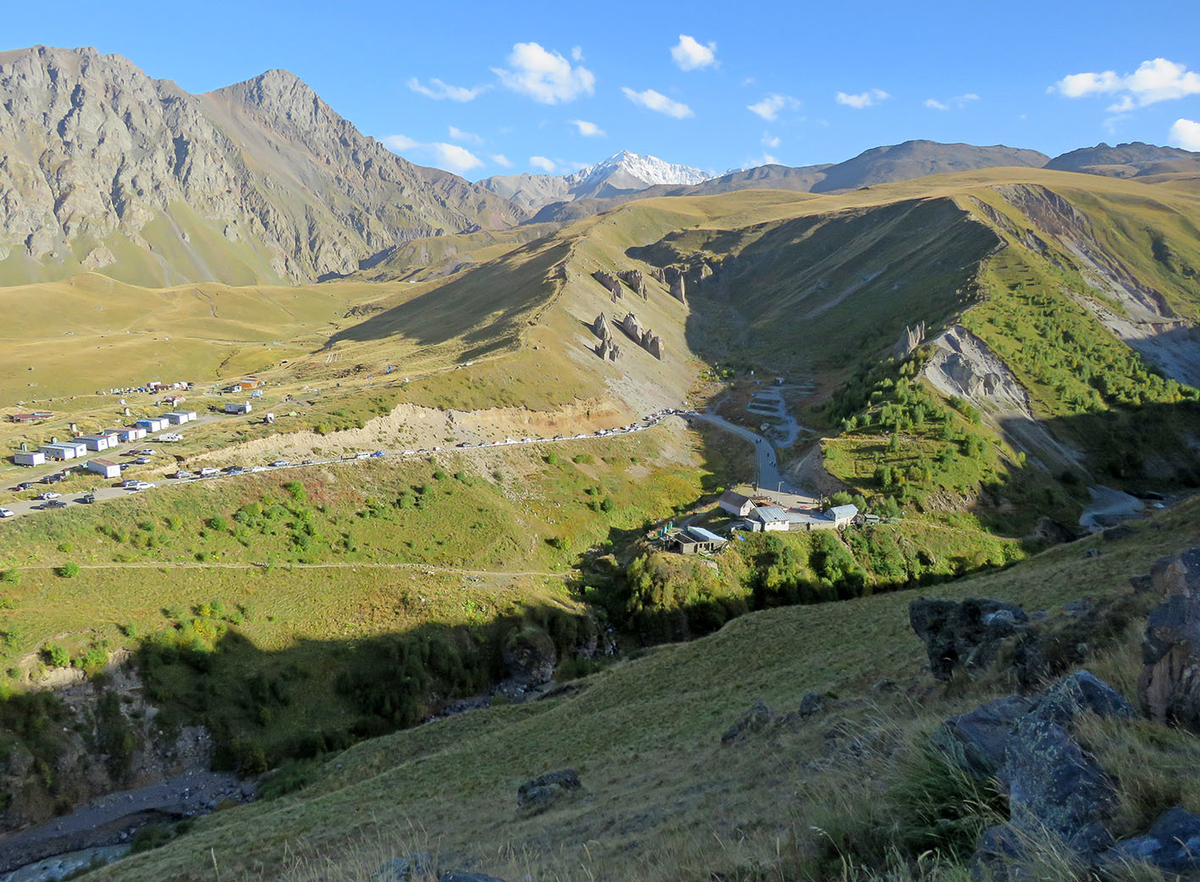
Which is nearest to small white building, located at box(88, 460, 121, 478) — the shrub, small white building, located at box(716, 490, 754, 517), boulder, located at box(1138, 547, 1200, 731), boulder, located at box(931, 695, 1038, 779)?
the shrub

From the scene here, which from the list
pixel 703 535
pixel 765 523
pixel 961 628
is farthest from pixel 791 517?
pixel 961 628

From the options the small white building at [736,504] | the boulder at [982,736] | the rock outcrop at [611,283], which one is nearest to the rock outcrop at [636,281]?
the rock outcrop at [611,283]

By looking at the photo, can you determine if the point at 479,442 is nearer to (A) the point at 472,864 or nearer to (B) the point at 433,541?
(B) the point at 433,541

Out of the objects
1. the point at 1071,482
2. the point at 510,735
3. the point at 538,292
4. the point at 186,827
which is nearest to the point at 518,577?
the point at 510,735

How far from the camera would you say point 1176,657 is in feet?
22.7

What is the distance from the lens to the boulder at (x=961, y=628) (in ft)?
48.8

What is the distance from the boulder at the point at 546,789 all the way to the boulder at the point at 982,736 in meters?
11.5

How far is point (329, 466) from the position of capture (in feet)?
165

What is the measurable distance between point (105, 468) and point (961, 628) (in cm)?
4923

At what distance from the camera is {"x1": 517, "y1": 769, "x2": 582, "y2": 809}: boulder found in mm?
15852

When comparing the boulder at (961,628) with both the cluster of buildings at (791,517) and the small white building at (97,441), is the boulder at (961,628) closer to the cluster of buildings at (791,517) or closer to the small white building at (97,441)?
the cluster of buildings at (791,517)

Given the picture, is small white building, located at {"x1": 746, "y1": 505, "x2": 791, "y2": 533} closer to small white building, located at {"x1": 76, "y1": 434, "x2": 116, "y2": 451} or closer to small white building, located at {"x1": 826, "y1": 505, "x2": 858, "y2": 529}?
small white building, located at {"x1": 826, "y1": 505, "x2": 858, "y2": 529}

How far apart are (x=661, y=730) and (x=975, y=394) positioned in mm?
60771

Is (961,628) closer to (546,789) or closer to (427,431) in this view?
(546,789)
